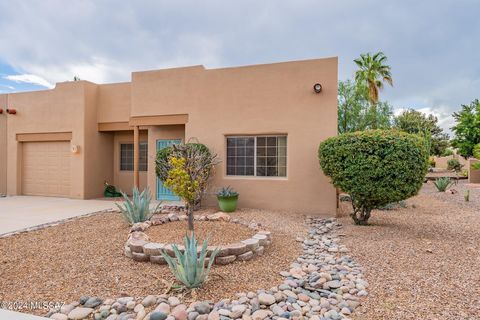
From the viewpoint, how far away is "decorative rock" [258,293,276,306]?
136 inches

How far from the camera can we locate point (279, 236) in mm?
6398

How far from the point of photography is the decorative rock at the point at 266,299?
3.44 metres

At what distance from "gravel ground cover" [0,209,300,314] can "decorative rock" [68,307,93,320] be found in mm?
341

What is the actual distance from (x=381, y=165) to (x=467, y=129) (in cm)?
2368

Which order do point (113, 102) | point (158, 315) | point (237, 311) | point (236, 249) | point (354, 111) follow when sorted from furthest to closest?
point (354, 111)
point (113, 102)
point (236, 249)
point (237, 311)
point (158, 315)

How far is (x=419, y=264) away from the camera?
4613mm

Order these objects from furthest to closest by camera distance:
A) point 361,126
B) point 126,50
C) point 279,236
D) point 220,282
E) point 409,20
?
1. point 361,126
2. point 126,50
3. point 409,20
4. point 279,236
5. point 220,282

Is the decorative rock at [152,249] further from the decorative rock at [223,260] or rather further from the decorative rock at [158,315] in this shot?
the decorative rock at [158,315]

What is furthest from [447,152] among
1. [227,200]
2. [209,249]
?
[209,249]

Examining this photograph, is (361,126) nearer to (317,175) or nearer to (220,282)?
(317,175)

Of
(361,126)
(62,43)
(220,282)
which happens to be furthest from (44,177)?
(361,126)

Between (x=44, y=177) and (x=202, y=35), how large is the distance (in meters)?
9.69

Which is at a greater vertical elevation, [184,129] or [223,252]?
[184,129]

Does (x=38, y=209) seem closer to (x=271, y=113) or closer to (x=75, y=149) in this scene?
(x=75, y=149)
